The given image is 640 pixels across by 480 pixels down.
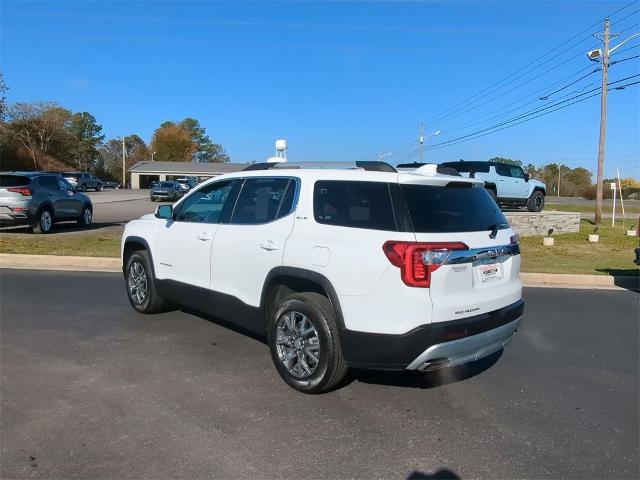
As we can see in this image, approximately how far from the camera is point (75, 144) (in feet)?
262

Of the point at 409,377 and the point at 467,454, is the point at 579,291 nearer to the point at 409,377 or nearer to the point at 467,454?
the point at 409,377

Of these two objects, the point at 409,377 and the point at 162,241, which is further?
the point at 162,241

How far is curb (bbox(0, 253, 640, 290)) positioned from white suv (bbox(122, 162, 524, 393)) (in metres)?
Result: 5.47

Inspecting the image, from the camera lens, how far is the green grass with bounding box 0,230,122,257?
10938mm

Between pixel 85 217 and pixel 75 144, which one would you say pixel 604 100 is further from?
pixel 75 144

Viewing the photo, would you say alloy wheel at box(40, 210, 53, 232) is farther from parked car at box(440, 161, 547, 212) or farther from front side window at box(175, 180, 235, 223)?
parked car at box(440, 161, 547, 212)

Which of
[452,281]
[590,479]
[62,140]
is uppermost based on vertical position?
[62,140]

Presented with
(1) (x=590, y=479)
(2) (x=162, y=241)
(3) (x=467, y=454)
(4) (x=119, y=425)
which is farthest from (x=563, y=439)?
(2) (x=162, y=241)

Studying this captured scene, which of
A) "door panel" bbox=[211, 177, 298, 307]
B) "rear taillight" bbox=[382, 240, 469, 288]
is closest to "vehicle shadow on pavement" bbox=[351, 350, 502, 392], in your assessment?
"door panel" bbox=[211, 177, 298, 307]

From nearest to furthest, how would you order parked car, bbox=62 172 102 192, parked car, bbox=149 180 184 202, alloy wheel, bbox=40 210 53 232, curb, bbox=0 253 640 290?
1. curb, bbox=0 253 640 290
2. alloy wheel, bbox=40 210 53 232
3. parked car, bbox=149 180 184 202
4. parked car, bbox=62 172 102 192

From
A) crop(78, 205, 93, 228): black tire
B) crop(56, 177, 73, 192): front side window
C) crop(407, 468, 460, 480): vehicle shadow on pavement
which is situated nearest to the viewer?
crop(407, 468, 460, 480): vehicle shadow on pavement

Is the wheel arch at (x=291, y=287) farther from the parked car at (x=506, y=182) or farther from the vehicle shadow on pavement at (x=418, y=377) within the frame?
the parked car at (x=506, y=182)

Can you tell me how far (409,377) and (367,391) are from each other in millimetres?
528

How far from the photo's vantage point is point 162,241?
231 inches
